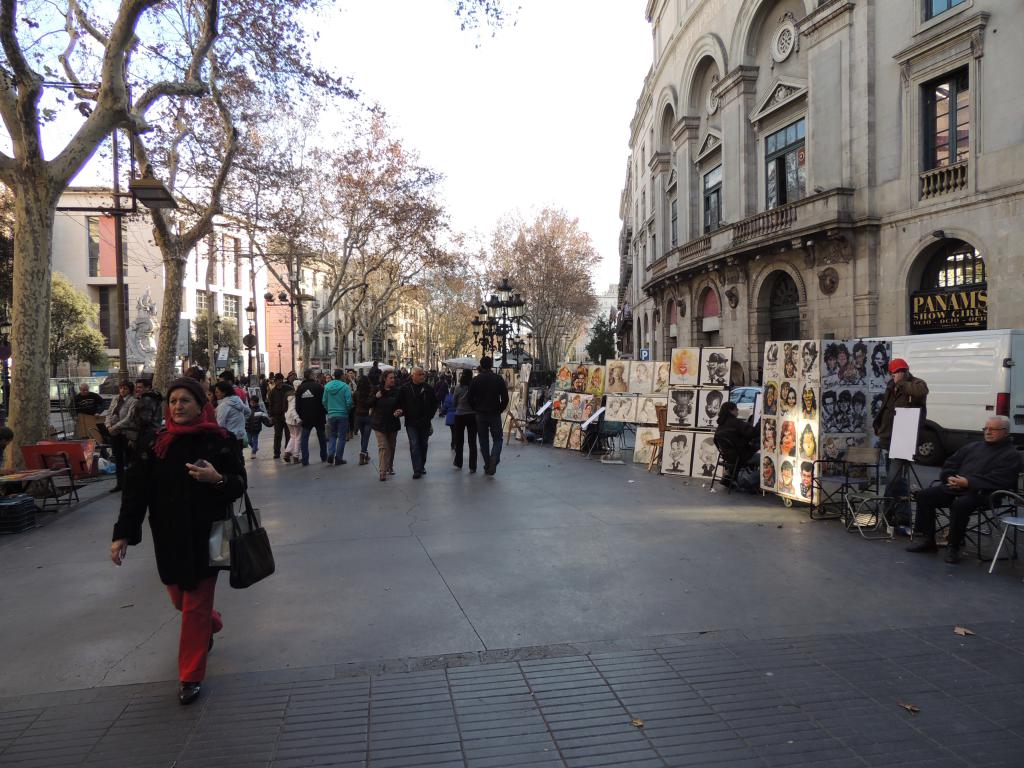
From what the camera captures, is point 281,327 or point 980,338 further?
point 281,327

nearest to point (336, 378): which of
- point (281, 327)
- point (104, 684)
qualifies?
point (104, 684)

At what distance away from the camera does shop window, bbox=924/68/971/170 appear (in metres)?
Answer: 18.0

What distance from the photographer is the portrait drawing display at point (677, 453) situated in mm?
11859

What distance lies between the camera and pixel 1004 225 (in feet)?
54.9

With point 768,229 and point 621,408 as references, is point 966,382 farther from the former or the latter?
point 768,229

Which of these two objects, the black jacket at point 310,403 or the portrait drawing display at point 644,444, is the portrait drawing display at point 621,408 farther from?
the black jacket at point 310,403

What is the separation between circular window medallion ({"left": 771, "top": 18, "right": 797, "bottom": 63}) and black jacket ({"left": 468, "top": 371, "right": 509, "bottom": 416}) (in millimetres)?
17885

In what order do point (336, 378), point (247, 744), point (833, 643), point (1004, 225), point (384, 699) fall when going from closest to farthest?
point (247, 744) → point (384, 699) → point (833, 643) → point (336, 378) → point (1004, 225)

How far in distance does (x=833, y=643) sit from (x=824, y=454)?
4.42 metres

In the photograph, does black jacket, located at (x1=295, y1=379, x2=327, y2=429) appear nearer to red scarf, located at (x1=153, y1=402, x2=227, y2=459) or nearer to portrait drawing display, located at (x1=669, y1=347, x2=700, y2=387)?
portrait drawing display, located at (x1=669, y1=347, x2=700, y2=387)

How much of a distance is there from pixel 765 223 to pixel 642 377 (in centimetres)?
1235

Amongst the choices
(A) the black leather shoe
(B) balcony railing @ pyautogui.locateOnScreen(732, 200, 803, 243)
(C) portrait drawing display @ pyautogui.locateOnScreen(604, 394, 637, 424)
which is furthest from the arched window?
(A) the black leather shoe

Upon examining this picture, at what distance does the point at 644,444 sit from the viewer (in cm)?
1342

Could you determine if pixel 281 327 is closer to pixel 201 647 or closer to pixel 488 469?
pixel 488 469
